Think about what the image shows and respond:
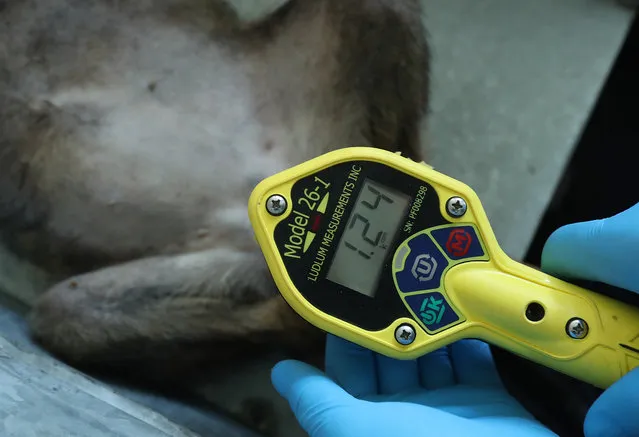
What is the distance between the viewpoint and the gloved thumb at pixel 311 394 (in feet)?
2.13

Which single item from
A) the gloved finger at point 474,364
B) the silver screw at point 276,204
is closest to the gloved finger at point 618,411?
the gloved finger at point 474,364

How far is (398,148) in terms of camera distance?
2.90 ft

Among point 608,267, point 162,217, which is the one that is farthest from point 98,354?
point 608,267

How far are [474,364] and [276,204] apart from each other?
0.29 meters

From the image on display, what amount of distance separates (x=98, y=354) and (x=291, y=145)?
0.36 m

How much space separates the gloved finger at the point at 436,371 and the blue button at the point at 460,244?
144 mm

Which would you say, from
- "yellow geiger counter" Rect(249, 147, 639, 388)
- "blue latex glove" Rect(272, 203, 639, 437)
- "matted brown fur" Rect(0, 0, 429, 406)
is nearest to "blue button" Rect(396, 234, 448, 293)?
"yellow geiger counter" Rect(249, 147, 639, 388)

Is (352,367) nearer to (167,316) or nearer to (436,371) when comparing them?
(436,371)

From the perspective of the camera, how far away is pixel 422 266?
2.17 feet

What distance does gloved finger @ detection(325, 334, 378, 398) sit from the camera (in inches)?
28.9

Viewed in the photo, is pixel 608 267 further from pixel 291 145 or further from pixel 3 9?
pixel 3 9

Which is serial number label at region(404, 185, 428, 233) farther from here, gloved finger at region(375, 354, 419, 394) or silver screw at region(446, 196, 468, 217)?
gloved finger at region(375, 354, 419, 394)

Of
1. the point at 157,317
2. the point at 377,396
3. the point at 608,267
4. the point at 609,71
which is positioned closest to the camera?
the point at 608,267

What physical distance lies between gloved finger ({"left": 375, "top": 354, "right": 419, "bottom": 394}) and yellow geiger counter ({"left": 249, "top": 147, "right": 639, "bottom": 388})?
0.25 feet
